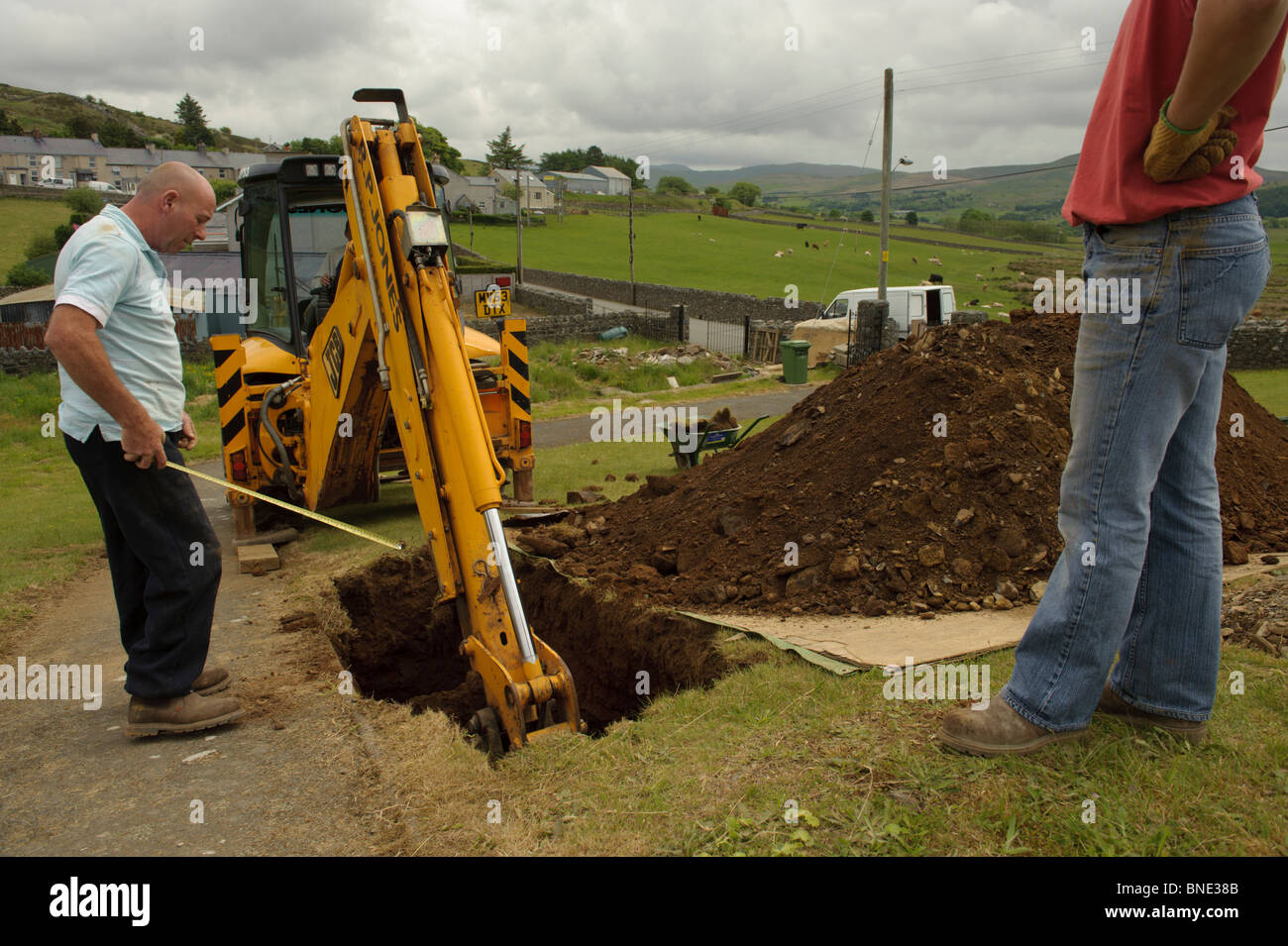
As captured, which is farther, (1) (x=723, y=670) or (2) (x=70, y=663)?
(2) (x=70, y=663)

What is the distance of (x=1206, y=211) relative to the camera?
2588 millimetres

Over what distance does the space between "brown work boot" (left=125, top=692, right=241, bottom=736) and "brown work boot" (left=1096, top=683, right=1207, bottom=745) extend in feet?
12.4

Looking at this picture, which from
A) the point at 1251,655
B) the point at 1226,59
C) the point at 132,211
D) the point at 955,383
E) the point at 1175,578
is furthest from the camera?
the point at 955,383

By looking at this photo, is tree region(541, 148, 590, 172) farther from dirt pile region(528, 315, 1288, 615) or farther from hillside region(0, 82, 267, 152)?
dirt pile region(528, 315, 1288, 615)

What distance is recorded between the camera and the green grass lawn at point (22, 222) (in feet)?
175

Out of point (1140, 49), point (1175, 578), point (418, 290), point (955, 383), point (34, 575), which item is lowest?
point (34, 575)

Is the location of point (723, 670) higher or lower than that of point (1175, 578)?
lower

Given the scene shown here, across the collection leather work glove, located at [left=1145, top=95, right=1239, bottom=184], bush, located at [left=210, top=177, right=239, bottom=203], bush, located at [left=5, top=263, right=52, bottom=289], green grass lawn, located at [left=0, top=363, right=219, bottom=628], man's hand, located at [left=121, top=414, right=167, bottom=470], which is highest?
bush, located at [left=210, top=177, right=239, bottom=203]

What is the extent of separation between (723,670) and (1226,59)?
3.22 meters

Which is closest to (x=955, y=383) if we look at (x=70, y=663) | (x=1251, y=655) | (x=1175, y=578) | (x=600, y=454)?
(x=1251, y=655)

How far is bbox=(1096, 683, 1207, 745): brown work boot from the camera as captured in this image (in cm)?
292

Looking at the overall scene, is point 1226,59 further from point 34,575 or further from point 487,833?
point 34,575

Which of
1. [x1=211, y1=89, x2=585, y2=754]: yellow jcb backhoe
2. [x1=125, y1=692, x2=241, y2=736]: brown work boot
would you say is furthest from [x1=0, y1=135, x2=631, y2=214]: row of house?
[x1=125, y1=692, x2=241, y2=736]: brown work boot

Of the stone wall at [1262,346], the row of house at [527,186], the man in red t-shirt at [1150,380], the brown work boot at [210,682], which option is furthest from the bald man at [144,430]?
the row of house at [527,186]
